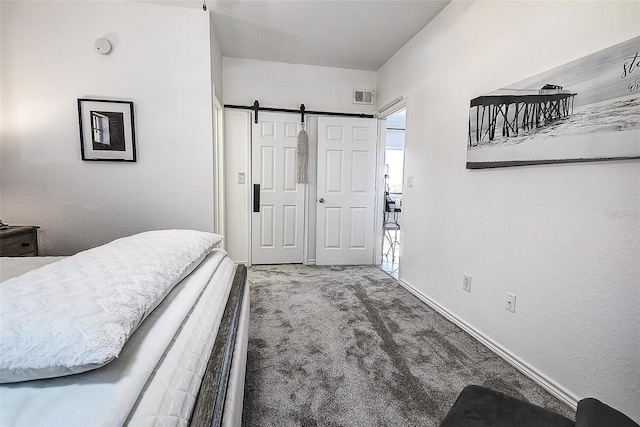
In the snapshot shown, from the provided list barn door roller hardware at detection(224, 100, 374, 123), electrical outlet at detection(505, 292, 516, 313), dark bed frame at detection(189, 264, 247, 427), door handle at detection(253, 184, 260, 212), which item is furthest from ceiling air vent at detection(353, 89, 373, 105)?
dark bed frame at detection(189, 264, 247, 427)

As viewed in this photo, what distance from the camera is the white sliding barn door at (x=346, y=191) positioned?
3832 millimetres

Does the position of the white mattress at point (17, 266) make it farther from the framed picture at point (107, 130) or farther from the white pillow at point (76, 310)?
the framed picture at point (107, 130)

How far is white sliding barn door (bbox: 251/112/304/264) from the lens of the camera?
3773mm

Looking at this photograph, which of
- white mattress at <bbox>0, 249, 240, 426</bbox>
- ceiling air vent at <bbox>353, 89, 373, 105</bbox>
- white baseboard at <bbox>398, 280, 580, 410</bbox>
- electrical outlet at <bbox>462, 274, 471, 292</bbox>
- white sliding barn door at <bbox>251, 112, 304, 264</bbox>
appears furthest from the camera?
ceiling air vent at <bbox>353, 89, 373, 105</bbox>

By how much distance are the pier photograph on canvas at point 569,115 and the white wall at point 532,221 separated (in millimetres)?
68

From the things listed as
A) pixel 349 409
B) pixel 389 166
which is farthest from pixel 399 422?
pixel 389 166

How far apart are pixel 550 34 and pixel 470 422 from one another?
1.93 metres

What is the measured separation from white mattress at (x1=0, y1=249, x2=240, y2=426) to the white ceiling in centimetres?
270

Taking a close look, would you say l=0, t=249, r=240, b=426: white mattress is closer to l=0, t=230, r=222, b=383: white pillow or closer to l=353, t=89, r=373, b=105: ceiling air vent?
l=0, t=230, r=222, b=383: white pillow

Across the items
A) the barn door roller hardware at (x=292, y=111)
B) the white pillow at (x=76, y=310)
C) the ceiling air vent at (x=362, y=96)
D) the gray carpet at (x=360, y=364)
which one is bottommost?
the gray carpet at (x=360, y=364)

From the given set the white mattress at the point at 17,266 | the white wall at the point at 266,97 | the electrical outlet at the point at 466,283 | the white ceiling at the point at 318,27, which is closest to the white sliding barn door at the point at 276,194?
the white wall at the point at 266,97

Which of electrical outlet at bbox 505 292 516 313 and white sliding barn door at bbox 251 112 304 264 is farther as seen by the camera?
white sliding barn door at bbox 251 112 304 264

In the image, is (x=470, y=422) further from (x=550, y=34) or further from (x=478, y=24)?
(x=478, y=24)

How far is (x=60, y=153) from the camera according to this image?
2.45m
